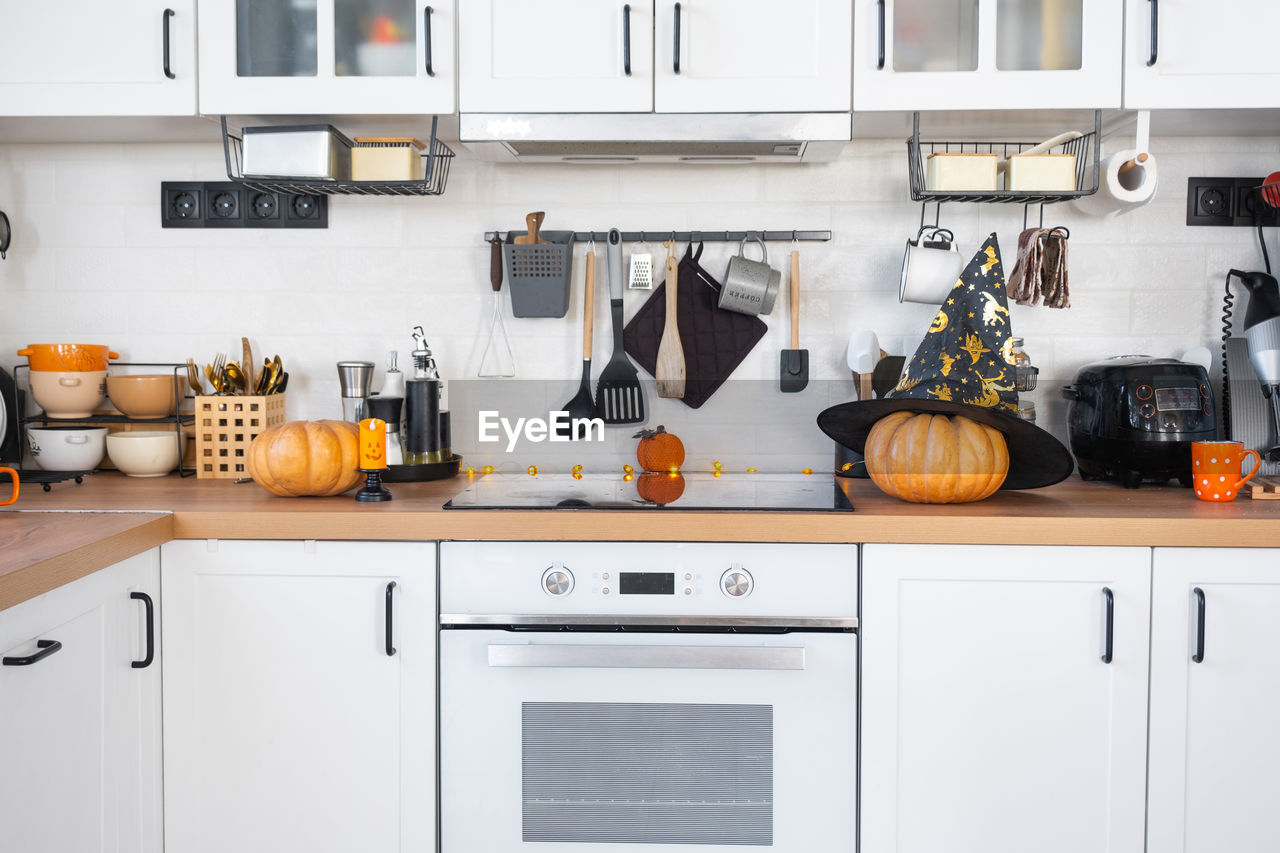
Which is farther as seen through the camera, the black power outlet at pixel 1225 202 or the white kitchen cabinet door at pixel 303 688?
the black power outlet at pixel 1225 202

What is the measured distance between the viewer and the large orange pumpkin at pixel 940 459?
187 centimetres

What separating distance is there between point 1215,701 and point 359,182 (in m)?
1.98

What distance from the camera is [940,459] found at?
1.87 meters

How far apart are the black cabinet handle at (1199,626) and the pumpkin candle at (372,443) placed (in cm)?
154

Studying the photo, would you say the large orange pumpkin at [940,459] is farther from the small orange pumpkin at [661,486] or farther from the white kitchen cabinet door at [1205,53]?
the white kitchen cabinet door at [1205,53]

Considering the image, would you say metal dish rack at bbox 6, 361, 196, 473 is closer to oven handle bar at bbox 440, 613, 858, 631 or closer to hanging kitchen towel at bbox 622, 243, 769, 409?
oven handle bar at bbox 440, 613, 858, 631

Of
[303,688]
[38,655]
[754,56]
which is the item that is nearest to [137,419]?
[303,688]

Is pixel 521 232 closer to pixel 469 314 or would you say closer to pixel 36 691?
pixel 469 314

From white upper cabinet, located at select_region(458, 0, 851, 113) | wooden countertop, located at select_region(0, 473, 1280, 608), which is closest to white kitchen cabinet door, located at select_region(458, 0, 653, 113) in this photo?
white upper cabinet, located at select_region(458, 0, 851, 113)

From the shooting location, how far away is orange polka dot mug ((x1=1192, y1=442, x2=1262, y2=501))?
1911 mm

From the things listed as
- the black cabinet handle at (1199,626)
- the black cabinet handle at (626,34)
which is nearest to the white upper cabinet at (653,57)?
the black cabinet handle at (626,34)

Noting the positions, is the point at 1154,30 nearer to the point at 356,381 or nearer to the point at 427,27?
the point at 427,27

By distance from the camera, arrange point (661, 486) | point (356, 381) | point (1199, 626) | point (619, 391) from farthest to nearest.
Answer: point (619, 391), point (356, 381), point (661, 486), point (1199, 626)

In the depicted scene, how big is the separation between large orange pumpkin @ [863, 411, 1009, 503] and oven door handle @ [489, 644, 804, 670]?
1.31 ft
